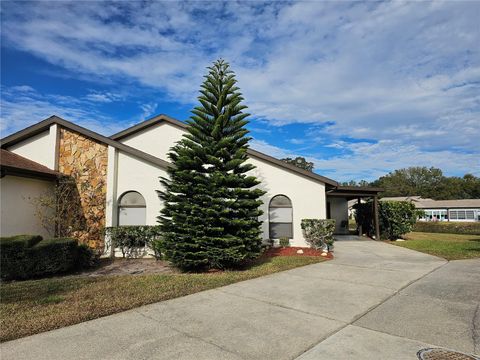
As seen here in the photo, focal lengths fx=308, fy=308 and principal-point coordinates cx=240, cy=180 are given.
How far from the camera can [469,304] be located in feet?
19.0

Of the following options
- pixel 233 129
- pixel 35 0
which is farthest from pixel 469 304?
pixel 35 0

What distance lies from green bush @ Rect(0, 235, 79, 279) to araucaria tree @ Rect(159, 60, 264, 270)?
114 inches

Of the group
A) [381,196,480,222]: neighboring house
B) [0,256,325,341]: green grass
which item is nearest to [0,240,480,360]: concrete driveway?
[0,256,325,341]: green grass

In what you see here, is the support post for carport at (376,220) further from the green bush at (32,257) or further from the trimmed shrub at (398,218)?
the green bush at (32,257)

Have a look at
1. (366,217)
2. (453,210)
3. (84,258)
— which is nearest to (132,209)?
(84,258)

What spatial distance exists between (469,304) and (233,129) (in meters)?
7.38

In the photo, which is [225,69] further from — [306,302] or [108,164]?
[306,302]

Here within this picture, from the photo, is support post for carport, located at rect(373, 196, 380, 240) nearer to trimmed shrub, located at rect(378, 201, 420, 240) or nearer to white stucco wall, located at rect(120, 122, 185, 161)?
trimmed shrub, located at rect(378, 201, 420, 240)

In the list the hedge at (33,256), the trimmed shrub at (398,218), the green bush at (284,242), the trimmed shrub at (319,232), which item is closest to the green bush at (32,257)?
the hedge at (33,256)

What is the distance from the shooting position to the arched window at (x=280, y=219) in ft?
45.3

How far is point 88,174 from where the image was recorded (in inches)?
466

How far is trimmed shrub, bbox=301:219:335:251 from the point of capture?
503 inches

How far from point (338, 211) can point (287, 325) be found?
19.8 m

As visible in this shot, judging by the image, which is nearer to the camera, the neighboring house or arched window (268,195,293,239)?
arched window (268,195,293,239)
